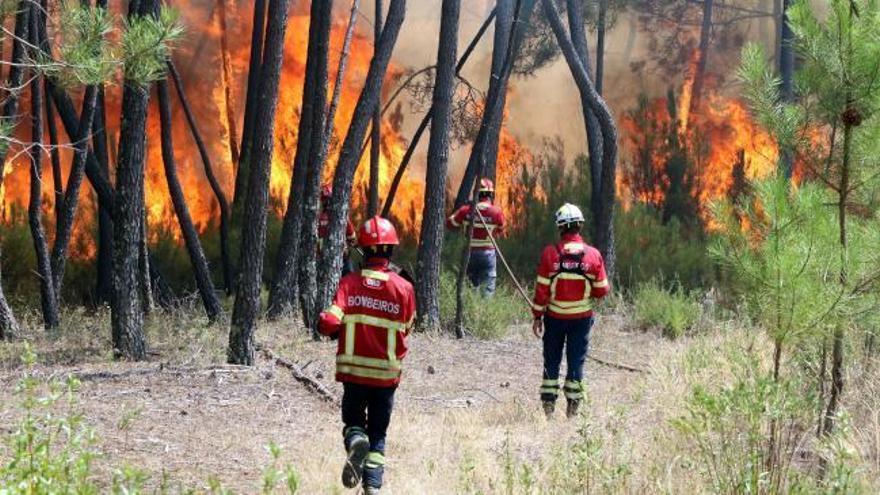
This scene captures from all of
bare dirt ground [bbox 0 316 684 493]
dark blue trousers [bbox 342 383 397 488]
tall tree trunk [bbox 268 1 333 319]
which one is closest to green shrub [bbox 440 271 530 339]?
bare dirt ground [bbox 0 316 684 493]

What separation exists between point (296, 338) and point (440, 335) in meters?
1.84

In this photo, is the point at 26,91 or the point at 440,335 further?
the point at 26,91

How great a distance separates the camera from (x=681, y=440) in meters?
7.72

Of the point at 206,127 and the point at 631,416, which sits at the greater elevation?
the point at 206,127

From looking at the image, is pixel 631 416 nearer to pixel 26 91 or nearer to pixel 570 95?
pixel 26 91

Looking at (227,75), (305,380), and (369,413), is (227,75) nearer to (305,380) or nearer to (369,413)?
(305,380)

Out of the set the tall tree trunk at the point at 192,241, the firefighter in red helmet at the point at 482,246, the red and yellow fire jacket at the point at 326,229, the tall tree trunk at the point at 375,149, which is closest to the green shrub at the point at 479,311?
the firefighter in red helmet at the point at 482,246

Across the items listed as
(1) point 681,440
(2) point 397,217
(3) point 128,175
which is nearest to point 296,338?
(3) point 128,175

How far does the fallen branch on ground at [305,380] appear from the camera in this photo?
10.4m

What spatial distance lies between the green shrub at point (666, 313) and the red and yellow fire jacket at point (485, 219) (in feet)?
6.79

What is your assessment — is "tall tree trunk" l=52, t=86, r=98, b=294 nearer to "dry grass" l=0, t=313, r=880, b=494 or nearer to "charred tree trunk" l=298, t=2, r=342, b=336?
"dry grass" l=0, t=313, r=880, b=494

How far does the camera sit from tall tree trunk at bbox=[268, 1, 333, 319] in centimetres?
1377

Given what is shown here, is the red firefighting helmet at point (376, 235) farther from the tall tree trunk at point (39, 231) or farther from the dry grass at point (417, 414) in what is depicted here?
the tall tree trunk at point (39, 231)

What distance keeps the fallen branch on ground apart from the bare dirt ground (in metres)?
0.06
